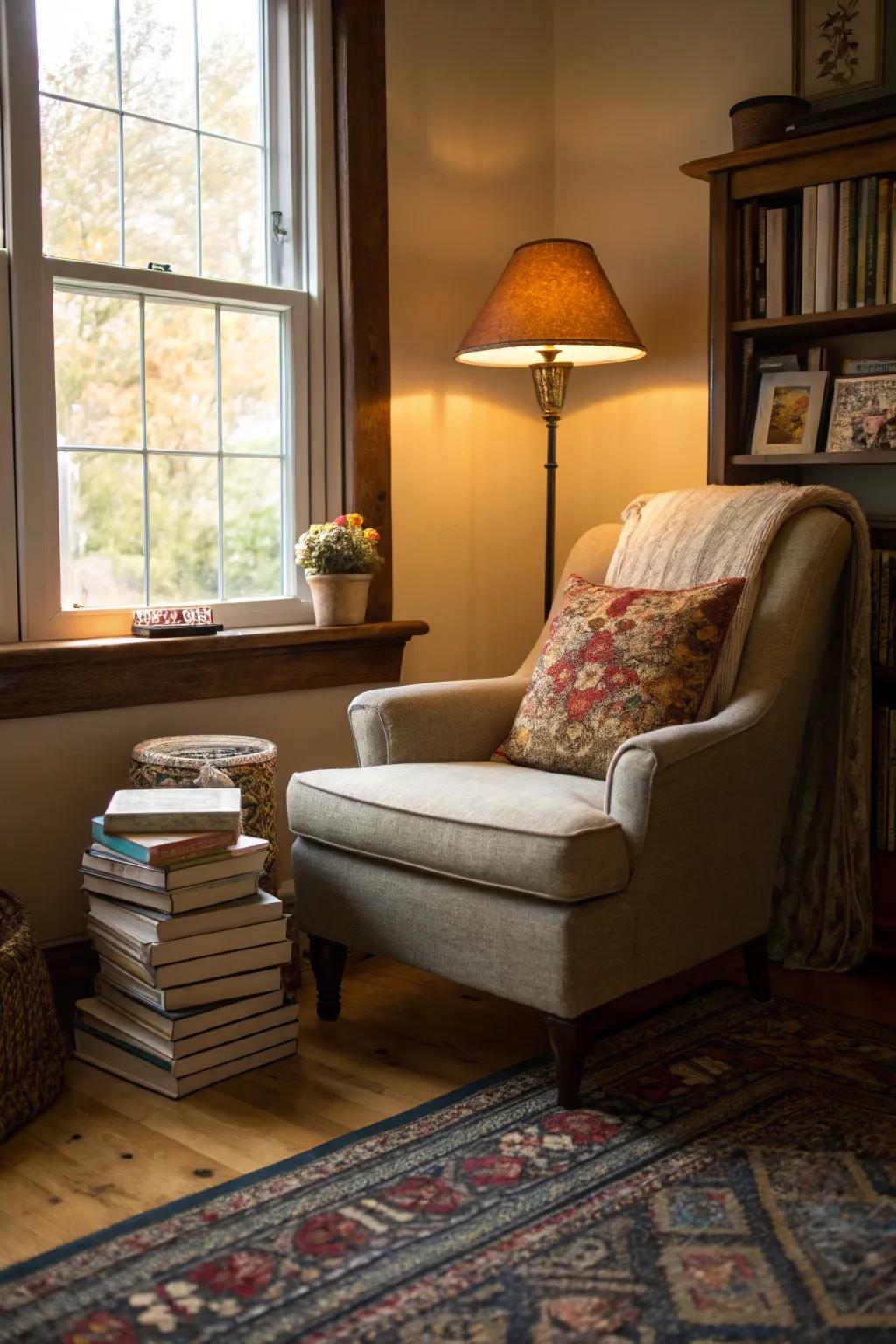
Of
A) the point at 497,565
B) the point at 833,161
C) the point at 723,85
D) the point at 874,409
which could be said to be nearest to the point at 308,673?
the point at 497,565

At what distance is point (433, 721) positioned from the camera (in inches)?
107

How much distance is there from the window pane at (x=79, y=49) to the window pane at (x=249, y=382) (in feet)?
1.78

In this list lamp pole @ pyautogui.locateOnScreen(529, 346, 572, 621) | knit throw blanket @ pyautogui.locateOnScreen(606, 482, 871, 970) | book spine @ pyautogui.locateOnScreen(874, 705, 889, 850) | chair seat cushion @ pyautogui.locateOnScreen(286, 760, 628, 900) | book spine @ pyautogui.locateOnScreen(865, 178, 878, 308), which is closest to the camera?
chair seat cushion @ pyautogui.locateOnScreen(286, 760, 628, 900)

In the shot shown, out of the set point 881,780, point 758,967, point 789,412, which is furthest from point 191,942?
point 789,412

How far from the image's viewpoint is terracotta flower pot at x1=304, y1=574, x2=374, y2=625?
10.3 feet

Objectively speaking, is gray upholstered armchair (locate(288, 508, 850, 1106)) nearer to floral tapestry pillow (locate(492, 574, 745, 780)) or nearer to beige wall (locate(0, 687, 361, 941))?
floral tapestry pillow (locate(492, 574, 745, 780))

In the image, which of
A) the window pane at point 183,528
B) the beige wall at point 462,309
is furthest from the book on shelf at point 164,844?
the beige wall at point 462,309

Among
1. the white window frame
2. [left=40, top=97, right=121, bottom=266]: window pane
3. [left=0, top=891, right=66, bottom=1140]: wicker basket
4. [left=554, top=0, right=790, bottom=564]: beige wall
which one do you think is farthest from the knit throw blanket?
[left=0, top=891, right=66, bottom=1140]: wicker basket

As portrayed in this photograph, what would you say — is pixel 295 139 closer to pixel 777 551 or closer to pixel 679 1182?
pixel 777 551

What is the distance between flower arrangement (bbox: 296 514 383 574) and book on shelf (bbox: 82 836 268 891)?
2.85ft

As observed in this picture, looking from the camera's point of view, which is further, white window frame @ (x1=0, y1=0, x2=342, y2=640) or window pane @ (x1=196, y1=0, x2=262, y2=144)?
window pane @ (x1=196, y1=0, x2=262, y2=144)

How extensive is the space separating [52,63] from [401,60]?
0.98m

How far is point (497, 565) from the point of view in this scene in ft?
12.3

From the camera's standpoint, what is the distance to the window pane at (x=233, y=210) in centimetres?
305
